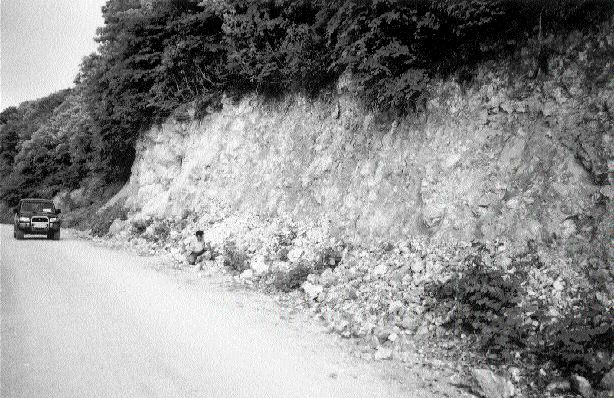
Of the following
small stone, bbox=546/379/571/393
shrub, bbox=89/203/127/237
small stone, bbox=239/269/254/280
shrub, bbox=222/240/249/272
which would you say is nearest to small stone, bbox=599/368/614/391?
small stone, bbox=546/379/571/393

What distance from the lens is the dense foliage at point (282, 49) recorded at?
8.12 meters

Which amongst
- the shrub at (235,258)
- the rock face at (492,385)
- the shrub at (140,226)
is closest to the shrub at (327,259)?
the shrub at (235,258)

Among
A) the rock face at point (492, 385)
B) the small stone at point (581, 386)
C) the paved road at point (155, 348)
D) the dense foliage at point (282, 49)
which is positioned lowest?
the paved road at point (155, 348)

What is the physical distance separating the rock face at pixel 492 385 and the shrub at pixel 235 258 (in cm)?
670

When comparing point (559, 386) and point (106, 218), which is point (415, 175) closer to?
point (559, 386)

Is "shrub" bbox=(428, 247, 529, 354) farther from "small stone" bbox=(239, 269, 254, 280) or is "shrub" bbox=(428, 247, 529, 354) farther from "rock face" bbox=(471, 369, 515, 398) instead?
"small stone" bbox=(239, 269, 254, 280)

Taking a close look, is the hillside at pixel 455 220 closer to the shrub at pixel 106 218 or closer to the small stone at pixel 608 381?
the small stone at pixel 608 381

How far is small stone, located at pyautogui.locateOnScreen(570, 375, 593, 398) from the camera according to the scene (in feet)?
14.5

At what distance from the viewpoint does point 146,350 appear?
17.8 feet

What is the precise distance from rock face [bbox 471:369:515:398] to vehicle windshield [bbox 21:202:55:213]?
19.6 m

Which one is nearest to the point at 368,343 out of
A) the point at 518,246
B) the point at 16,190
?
the point at 518,246

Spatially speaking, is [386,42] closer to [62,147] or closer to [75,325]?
[75,325]

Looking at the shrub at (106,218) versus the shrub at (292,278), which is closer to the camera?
the shrub at (292,278)

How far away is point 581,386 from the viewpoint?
4469 mm
